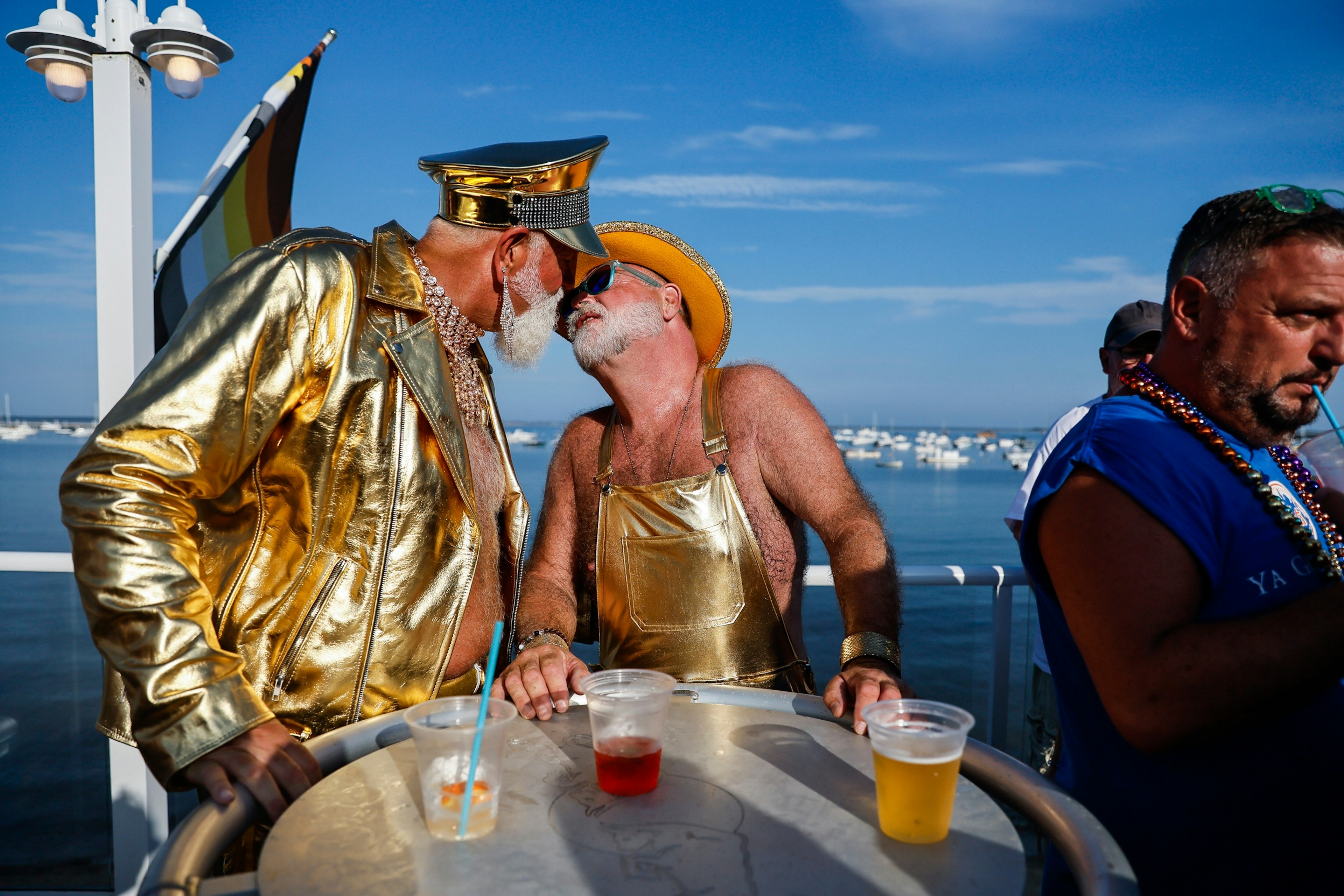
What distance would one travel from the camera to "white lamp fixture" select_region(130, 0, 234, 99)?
9.20 ft

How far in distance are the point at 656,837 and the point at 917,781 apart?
381 mm

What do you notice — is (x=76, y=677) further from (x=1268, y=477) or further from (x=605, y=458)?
(x=1268, y=477)

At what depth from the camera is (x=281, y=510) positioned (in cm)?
167

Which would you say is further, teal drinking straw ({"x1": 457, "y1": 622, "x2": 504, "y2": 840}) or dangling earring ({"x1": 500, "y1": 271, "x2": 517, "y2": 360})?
dangling earring ({"x1": 500, "y1": 271, "x2": 517, "y2": 360})

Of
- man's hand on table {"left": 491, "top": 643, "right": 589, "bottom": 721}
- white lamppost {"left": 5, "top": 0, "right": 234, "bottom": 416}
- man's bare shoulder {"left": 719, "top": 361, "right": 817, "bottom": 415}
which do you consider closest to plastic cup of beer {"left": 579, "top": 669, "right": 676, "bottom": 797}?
man's hand on table {"left": 491, "top": 643, "right": 589, "bottom": 721}

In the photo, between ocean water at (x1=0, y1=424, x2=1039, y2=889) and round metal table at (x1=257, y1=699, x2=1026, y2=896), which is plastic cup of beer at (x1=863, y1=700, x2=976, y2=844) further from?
ocean water at (x1=0, y1=424, x2=1039, y2=889)

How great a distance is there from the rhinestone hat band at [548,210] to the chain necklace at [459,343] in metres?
0.27

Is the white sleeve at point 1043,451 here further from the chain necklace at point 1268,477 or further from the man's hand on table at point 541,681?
the man's hand on table at point 541,681

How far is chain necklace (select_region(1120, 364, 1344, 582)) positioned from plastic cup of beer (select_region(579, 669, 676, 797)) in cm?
109

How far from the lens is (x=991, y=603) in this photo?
11.0 feet

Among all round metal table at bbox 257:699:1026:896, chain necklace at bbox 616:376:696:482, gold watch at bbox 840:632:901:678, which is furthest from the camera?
chain necklace at bbox 616:376:696:482

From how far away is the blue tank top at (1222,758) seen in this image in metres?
1.33

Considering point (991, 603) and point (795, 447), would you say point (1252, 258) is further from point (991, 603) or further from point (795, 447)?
point (991, 603)

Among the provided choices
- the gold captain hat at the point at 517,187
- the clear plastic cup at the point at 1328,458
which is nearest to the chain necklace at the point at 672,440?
the gold captain hat at the point at 517,187
